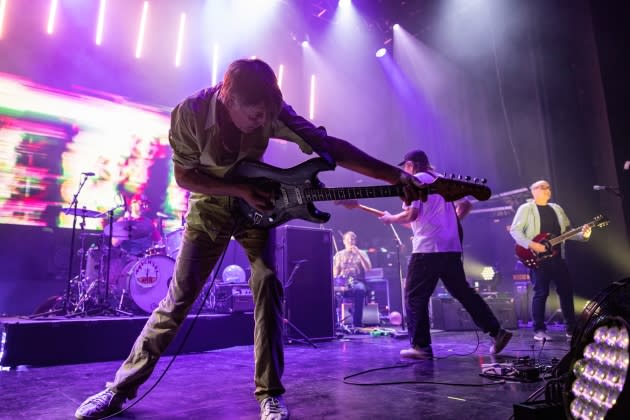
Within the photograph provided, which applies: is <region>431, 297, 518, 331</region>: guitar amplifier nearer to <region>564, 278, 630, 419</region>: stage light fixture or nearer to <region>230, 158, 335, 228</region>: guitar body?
<region>230, 158, 335, 228</region>: guitar body

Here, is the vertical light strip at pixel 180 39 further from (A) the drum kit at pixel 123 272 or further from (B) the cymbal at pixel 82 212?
(B) the cymbal at pixel 82 212

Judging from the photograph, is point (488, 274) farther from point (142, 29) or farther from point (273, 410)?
point (142, 29)

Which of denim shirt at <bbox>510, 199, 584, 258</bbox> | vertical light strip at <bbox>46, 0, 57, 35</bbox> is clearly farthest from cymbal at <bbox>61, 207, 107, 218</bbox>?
denim shirt at <bbox>510, 199, 584, 258</bbox>

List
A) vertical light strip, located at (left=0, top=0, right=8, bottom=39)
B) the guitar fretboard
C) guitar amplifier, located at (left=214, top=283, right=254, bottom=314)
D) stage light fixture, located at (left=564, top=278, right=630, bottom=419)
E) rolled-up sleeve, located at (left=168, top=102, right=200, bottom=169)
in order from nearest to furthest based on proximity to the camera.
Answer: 1. stage light fixture, located at (left=564, top=278, right=630, bottom=419)
2. the guitar fretboard
3. rolled-up sleeve, located at (left=168, top=102, right=200, bottom=169)
4. guitar amplifier, located at (left=214, top=283, right=254, bottom=314)
5. vertical light strip, located at (left=0, top=0, right=8, bottom=39)

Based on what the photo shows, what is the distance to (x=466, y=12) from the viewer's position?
35.9ft

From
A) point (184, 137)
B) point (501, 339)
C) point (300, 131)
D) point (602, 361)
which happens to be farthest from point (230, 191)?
point (501, 339)

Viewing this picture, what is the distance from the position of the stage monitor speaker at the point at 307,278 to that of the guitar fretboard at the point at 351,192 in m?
4.01

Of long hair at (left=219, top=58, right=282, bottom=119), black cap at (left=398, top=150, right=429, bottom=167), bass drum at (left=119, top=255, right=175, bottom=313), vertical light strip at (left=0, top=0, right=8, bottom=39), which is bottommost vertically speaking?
bass drum at (left=119, top=255, right=175, bottom=313)

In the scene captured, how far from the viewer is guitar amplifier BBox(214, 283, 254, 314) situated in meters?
6.11

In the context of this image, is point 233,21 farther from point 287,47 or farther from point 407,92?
point 407,92

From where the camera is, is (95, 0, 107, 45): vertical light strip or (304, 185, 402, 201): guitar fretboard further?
(95, 0, 107, 45): vertical light strip

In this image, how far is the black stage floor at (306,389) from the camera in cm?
239

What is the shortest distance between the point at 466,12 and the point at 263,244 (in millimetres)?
10757

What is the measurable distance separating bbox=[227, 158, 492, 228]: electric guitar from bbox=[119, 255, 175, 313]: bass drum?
461 centimetres
